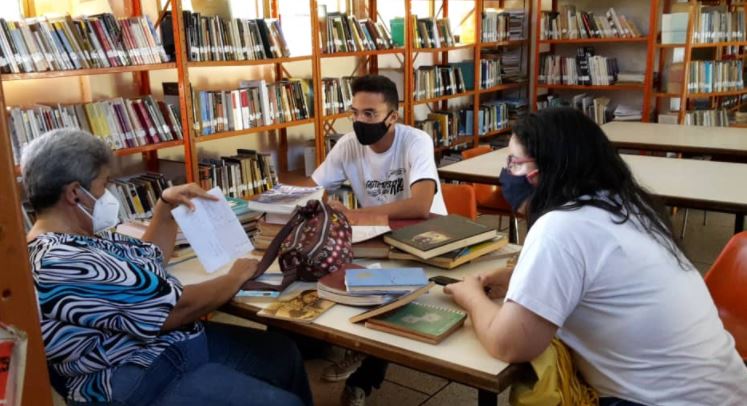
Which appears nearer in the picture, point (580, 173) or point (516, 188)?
point (580, 173)

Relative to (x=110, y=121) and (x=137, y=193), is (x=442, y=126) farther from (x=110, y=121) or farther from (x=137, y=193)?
(x=110, y=121)

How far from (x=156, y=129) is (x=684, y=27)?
4.39m

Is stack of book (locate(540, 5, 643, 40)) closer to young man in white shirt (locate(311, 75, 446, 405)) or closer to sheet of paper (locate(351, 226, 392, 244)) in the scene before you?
young man in white shirt (locate(311, 75, 446, 405))

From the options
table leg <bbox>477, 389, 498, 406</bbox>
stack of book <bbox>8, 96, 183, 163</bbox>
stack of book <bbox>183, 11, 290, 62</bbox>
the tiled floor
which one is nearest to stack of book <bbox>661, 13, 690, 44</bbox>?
stack of book <bbox>183, 11, 290, 62</bbox>

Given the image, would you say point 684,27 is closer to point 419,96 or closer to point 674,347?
point 419,96

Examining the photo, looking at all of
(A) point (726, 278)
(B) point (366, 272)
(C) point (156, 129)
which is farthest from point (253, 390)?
(C) point (156, 129)

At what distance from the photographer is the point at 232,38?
392 centimetres

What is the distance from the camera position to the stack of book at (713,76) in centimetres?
580

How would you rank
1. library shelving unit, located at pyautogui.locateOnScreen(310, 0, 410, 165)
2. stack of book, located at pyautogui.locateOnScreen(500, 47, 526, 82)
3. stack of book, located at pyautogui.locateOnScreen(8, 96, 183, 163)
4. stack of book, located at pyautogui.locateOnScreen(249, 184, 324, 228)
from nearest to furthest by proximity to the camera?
1. stack of book, located at pyautogui.locateOnScreen(249, 184, 324, 228)
2. stack of book, located at pyautogui.locateOnScreen(8, 96, 183, 163)
3. library shelving unit, located at pyautogui.locateOnScreen(310, 0, 410, 165)
4. stack of book, located at pyautogui.locateOnScreen(500, 47, 526, 82)

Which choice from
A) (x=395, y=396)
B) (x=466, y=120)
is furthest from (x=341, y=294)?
(x=466, y=120)

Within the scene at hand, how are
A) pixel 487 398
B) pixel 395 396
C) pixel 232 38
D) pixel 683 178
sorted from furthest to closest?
pixel 232 38 → pixel 683 178 → pixel 395 396 → pixel 487 398

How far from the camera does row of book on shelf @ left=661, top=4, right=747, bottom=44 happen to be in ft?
18.6

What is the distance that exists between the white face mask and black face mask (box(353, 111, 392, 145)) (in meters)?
1.32

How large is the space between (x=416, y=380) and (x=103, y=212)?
164cm
